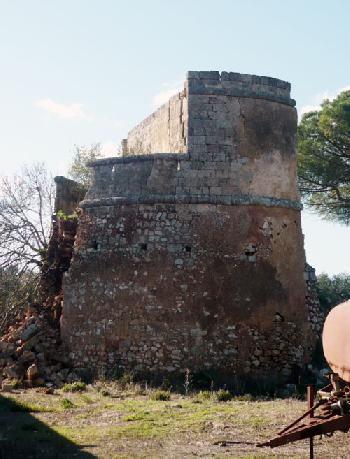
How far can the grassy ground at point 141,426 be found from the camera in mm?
6953

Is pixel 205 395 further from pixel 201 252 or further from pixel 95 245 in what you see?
pixel 95 245

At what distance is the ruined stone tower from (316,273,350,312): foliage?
210cm

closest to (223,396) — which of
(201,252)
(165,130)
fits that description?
(201,252)

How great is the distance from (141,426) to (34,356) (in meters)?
4.57

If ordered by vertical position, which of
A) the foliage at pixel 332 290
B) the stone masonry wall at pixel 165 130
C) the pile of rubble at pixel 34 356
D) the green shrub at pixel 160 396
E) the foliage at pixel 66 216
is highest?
the stone masonry wall at pixel 165 130

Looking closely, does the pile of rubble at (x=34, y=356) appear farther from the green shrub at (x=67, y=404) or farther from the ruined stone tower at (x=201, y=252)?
the green shrub at (x=67, y=404)

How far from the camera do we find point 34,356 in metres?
12.1

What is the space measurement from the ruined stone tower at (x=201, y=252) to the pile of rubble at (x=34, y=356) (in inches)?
13.2

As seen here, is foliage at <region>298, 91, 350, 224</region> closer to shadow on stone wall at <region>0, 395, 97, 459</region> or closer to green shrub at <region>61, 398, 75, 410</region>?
green shrub at <region>61, 398, 75, 410</region>

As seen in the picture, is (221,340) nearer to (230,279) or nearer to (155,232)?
(230,279)

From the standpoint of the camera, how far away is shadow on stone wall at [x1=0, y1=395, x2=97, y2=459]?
6.80 metres

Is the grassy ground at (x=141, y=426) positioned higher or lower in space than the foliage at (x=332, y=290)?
lower

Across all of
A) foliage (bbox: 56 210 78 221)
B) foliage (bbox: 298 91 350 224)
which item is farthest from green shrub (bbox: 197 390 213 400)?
foliage (bbox: 298 91 350 224)

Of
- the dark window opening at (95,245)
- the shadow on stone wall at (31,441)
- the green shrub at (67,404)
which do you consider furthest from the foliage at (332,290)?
the shadow on stone wall at (31,441)
